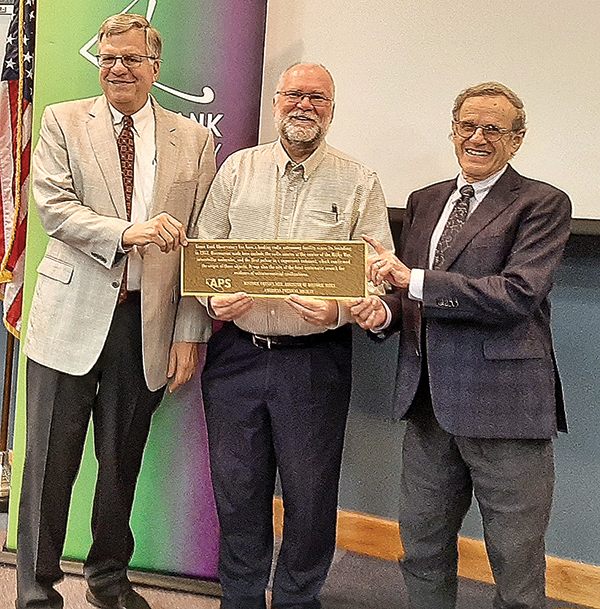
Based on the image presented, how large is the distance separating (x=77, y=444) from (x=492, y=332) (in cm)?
124

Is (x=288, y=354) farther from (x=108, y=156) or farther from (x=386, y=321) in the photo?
(x=108, y=156)

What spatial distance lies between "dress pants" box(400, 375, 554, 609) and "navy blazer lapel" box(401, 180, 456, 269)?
0.35 meters

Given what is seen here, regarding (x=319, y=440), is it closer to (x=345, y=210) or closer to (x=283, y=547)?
(x=283, y=547)

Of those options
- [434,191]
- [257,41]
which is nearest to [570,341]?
[434,191]

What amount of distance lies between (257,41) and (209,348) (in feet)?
3.31

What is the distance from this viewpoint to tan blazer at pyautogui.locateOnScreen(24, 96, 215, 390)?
2082 mm

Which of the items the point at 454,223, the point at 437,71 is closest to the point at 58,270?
the point at 454,223

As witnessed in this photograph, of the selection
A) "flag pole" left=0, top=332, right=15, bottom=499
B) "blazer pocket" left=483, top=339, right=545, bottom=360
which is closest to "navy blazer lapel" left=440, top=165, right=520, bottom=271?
"blazer pocket" left=483, top=339, right=545, bottom=360

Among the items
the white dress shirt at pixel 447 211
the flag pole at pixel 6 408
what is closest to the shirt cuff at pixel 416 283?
the white dress shirt at pixel 447 211

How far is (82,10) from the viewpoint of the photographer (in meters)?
2.48

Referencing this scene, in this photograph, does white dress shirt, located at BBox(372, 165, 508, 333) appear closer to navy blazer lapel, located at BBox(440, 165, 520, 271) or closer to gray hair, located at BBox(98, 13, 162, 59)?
navy blazer lapel, located at BBox(440, 165, 520, 271)

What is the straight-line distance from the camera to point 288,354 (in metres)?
2.20

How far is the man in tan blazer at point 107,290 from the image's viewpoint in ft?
6.84

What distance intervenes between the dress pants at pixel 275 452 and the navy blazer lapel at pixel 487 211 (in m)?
0.46
